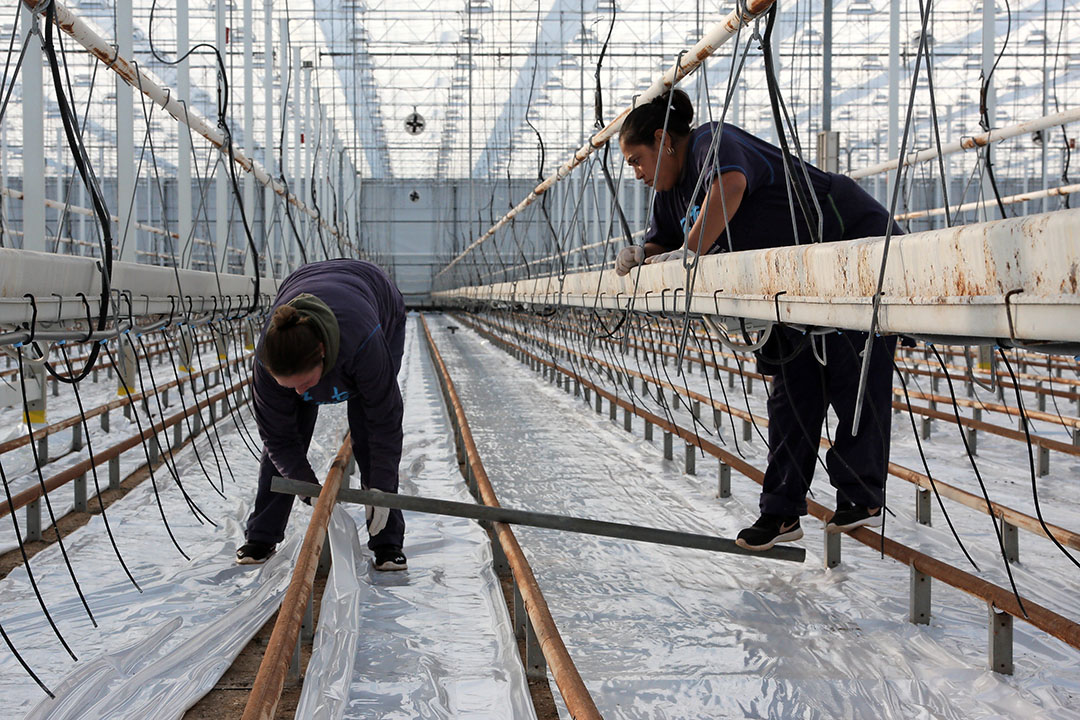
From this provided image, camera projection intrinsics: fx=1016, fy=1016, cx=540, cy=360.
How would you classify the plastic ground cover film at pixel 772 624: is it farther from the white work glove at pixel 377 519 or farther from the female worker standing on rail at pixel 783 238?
the white work glove at pixel 377 519

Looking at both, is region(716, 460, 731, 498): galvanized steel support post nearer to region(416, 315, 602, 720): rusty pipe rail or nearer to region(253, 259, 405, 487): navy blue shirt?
region(416, 315, 602, 720): rusty pipe rail

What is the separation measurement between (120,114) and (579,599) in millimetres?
4093

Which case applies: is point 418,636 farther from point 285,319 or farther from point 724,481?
point 724,481

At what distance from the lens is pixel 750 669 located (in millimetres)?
2262

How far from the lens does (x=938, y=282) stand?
1.21 metres

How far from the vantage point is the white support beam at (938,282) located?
1.01 meters

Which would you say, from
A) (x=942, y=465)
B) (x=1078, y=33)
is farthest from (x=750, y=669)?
(x=1078, y=33)

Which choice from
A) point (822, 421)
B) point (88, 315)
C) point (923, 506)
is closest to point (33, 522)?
point (88, 315)

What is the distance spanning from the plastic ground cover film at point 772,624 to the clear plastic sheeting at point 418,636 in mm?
177

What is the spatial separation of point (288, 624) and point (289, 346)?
64 centimetres

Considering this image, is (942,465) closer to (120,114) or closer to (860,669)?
(860,669)

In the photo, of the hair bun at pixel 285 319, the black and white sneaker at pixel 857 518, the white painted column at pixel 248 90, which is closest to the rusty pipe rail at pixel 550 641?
the hair bun at pixel 285 319

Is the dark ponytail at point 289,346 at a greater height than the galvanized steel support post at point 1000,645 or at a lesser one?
greater

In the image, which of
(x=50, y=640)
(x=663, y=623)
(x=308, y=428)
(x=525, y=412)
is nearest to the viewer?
(x=50, y=640)
